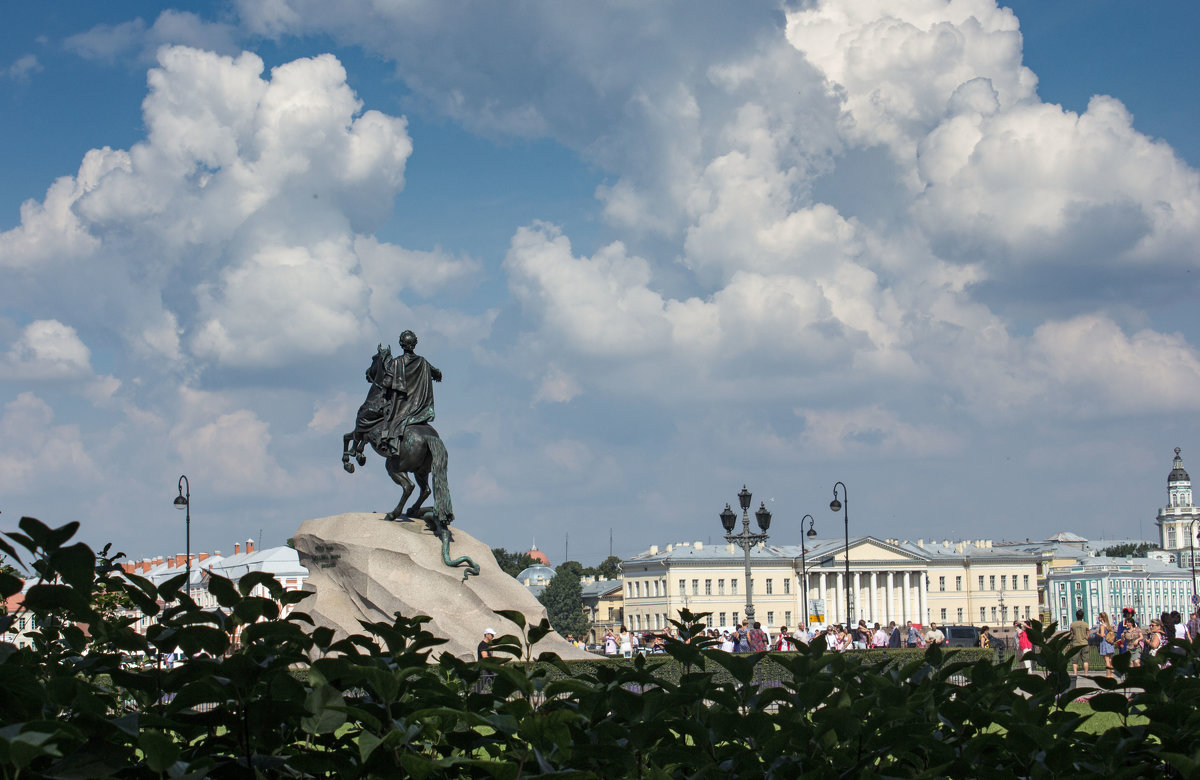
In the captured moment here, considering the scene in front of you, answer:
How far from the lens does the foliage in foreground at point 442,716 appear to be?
1.96m

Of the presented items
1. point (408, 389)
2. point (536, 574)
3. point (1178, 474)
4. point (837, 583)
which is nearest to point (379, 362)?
point (408, 389)

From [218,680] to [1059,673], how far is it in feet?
6.37

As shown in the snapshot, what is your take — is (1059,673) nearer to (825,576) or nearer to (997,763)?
(997,763)

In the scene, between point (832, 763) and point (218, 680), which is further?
point (832, 763)

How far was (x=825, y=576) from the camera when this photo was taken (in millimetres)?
106312

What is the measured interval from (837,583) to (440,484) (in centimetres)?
9565

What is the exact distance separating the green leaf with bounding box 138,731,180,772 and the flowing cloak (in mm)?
13941

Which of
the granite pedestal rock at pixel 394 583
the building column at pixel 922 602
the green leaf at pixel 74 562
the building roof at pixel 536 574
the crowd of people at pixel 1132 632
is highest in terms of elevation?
the green leaf at pixel 74 562

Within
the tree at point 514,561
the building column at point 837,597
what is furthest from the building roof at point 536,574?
the building column at point 837,597

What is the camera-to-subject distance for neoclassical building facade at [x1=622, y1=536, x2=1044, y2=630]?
106m

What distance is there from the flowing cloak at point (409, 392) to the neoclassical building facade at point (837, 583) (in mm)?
87593

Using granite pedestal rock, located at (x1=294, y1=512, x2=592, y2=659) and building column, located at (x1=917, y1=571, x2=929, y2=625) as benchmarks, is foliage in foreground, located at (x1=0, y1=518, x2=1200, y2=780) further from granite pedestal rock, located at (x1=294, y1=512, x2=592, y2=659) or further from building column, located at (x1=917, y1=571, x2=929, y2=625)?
building column, located at (x1=917, y1=571, x2=929, y2=625)

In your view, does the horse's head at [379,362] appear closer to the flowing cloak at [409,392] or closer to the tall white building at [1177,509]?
the flowing cloak at [409,392]

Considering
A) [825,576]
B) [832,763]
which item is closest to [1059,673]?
[832,763]
